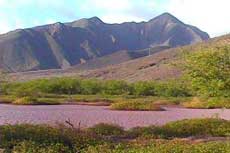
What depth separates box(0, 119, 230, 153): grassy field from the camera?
16500 millimetres

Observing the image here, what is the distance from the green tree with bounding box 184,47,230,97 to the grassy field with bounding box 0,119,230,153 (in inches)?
68.2

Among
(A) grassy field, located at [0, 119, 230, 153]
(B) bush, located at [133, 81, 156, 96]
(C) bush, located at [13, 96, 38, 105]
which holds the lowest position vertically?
(A) grassy field, located at [0, 119, 230, 153]

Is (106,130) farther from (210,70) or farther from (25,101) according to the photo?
(25,101)

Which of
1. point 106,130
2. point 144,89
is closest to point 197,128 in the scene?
point 106,130

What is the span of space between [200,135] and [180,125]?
6.88ft

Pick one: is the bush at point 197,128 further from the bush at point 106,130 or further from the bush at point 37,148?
the bush at point 37,148

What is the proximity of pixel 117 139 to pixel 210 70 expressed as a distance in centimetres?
688

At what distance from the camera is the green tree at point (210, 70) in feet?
53.1

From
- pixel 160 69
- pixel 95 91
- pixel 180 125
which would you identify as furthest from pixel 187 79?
pixel 160 69

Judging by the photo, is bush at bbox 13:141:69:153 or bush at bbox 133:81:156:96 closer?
bush at bbox 13:141:69:153

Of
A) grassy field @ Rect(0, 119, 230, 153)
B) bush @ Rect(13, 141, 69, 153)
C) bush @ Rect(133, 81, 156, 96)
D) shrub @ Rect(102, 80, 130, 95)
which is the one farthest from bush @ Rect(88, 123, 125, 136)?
bush @ Rect(133, 81, 156, 96)

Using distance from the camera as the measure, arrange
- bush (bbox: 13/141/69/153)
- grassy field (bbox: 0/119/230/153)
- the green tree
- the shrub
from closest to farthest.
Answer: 1. bush (bbox: 13/141/69/153)
2. the green tree
3. grassy field (bbox: 0/119/230/153)
4. the shrub

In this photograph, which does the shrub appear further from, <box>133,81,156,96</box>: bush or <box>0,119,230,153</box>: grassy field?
<box>0,119,230,153</box>: grassy field

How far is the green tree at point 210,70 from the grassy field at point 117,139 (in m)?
1.73
